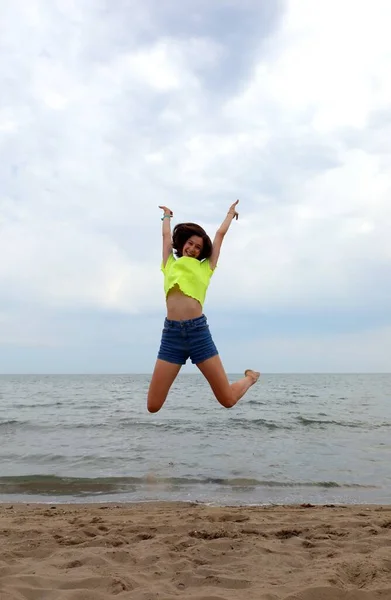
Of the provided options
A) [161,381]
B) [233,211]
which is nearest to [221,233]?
[233,211]

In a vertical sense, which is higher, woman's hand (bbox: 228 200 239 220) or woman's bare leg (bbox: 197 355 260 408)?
woman's hand (bbox: 228 200 239 220)

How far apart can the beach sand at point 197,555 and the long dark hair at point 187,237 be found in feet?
9.38

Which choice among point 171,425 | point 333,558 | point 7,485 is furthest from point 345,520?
point 171,425

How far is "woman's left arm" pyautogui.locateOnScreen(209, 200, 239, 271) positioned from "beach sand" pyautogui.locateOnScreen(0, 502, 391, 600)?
276 cm

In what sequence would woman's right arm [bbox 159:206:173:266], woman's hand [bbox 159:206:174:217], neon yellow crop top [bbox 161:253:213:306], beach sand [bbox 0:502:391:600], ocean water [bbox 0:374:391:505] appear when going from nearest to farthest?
beach sand [bbox 0:502:391:600]
neon yellow crop top [bbox 161:253:213:306]
woman's right arm [bbox 159:206:173:266]
woman's hand [bbox 159:206:174:217]
ocean water [bbox 0:374:391:505]

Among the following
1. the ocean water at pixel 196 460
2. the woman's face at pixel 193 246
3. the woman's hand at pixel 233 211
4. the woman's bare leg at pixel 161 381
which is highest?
the woman's hand at pixel 233 211

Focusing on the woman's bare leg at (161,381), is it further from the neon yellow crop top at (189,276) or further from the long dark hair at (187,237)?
the long dark hair at (187,237)

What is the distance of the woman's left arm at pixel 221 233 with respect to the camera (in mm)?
5016

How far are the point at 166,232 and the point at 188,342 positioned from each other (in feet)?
4.21

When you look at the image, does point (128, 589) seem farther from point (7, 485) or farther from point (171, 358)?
point (7, 485)

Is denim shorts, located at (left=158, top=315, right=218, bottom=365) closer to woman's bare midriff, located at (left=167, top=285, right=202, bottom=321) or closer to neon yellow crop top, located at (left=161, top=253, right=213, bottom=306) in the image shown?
woman's bare midriff, located at (left=167, top=285, right=202, bottom=321)

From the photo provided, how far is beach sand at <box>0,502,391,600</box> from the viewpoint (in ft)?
→ 11.9

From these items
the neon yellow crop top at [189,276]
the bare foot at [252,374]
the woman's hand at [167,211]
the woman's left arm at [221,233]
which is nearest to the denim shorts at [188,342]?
the neon yellow crop top at [189,276]

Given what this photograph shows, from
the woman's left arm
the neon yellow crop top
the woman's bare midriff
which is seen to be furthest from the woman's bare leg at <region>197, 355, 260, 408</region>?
the woman's left arm
